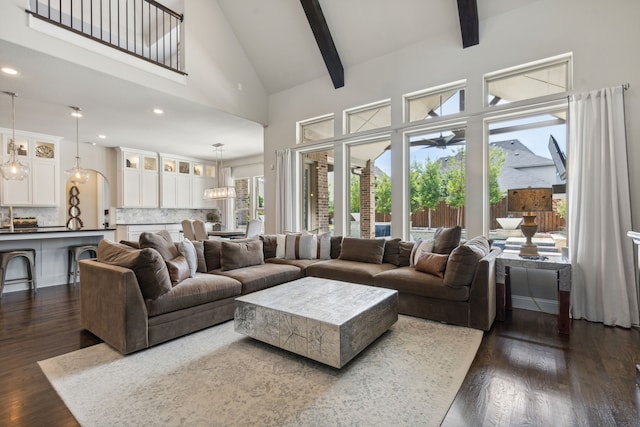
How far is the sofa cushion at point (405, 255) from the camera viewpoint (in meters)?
4.07

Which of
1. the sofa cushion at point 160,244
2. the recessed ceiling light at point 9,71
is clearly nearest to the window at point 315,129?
the sofa cushion at point 160,244

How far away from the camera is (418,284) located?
10.6ft

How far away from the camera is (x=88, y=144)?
293 inches

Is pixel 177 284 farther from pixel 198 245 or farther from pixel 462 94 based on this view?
pixel 462 94

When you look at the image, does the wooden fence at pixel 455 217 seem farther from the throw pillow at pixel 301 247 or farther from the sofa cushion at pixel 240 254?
the sofa cushion at pixel 240 254

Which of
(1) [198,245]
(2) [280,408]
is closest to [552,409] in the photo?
(2) [280,408]

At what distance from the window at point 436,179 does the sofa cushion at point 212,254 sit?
2.87 meters

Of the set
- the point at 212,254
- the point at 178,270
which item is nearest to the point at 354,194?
the point at 212,254

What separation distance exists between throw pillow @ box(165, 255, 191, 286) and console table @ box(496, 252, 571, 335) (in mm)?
3232

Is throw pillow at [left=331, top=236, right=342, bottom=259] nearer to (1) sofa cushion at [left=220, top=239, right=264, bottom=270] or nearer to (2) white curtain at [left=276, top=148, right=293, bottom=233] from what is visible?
(1) sofa cushion at [left=220, top=239, right=264, bottom=270]

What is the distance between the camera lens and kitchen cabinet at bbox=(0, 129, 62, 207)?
6070 mm

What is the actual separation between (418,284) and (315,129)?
3.74 m

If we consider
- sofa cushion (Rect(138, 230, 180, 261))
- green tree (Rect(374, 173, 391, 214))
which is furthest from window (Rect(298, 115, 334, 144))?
sofa cushion (Rect(138, 230, 180, 261))

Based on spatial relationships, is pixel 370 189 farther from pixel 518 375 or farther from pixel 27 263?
pixel 27 263
